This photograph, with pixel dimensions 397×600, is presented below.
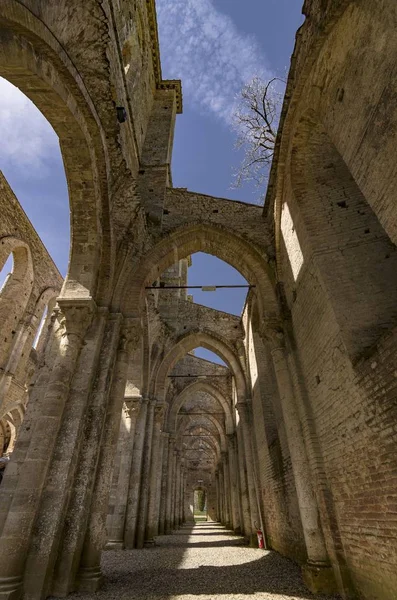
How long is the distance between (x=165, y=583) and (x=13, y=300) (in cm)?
1070

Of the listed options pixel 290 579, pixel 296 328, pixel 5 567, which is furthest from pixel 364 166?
pixel 5 567

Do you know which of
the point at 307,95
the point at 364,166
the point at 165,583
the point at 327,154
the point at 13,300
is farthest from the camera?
the point at 13,300

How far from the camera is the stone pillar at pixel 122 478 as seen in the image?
28.7 ft

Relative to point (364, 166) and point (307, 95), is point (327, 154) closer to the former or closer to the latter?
point (307, 95)

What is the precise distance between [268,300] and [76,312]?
13.0ft

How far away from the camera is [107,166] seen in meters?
6.28

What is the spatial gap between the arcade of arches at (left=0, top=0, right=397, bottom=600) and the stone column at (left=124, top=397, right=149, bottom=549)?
0.06m

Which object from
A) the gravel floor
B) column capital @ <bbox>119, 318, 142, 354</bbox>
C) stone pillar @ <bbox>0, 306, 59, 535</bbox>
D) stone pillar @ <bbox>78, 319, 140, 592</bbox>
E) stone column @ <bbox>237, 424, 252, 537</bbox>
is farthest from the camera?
stone column @ <bbox>237, 424, 252, 537</bbox>

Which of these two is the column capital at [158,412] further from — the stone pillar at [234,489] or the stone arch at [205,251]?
the stone arch at [205,251]

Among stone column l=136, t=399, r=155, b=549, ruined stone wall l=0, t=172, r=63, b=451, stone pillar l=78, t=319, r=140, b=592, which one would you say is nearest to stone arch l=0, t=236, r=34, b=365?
ruined stone wall l=0, t=172, r=63, b=451

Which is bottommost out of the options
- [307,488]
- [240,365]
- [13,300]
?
[307,488]

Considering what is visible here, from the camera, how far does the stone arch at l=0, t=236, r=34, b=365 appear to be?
37.3 feet

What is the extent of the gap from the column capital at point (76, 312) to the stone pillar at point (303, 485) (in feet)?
11.6

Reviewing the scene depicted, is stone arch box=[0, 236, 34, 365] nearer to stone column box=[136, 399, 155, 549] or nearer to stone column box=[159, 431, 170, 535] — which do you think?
stone column box=[136, 399, 155, 549]
